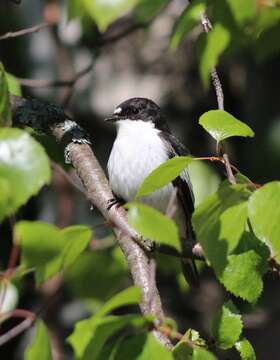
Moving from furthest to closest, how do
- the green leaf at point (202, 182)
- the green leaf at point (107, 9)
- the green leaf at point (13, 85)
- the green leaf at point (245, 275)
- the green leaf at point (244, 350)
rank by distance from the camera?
the green leaf at point (202, 182) → the green leaf at point (13, 85) → the green leaf at point (244, 350) → the green leaf at point (245, 275) → the green leaf at point (107, 9)

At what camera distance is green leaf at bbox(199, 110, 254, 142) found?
2.28 metres

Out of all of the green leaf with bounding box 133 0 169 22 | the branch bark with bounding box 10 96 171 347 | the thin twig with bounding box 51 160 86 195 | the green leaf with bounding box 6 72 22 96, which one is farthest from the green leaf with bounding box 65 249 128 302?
the green leaf with bounding box 133 0 169 22

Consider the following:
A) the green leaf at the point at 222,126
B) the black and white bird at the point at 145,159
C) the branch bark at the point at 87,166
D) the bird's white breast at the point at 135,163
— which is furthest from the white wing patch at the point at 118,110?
the green leaf at the point at 222,126

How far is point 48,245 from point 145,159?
2853 mm

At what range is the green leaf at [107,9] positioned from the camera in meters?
1.62

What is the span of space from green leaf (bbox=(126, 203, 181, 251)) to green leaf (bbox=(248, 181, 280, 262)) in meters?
0.32

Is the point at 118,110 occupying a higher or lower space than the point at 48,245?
lower

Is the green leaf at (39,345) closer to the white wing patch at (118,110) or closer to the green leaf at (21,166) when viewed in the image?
the green leaf at (21,166)

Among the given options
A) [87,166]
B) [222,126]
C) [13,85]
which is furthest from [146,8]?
[13,85]

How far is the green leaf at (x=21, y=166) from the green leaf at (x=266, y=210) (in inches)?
19.5

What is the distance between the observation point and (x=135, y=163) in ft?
14.8

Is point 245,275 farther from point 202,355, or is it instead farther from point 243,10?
point 243,10

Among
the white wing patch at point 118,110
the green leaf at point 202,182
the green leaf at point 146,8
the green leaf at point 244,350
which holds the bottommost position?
the green leaf at point 202,182

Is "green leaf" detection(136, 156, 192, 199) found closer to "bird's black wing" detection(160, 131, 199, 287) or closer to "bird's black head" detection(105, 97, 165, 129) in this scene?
"bird's black wing" detection(160, 131, 199, 287)
